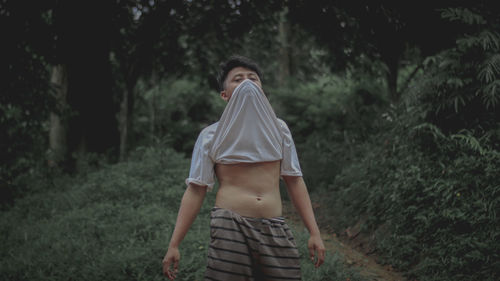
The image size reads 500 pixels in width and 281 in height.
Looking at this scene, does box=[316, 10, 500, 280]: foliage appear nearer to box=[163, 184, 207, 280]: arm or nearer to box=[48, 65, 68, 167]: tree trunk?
box=[163, 184, 207, 280]: arm

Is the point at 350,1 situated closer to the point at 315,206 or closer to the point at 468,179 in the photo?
the point at 468,179

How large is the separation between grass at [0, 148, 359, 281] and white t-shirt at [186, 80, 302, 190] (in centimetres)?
214

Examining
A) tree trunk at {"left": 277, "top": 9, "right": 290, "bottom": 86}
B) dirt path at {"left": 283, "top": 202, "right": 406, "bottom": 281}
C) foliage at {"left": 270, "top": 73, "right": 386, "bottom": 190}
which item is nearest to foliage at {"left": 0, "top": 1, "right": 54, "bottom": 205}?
dirt path at {"left": 283, "top": 202, "right": 406, "bottom": 281}

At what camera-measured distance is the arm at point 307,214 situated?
231 centimetres

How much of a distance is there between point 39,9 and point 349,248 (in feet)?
15.4

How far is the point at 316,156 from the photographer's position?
340 inches

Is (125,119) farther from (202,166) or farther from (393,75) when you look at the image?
(202,166)

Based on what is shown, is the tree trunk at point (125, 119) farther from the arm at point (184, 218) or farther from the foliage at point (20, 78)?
the arm at point (184, 218)

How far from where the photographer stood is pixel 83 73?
359 inches

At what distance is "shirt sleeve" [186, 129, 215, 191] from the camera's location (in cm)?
226

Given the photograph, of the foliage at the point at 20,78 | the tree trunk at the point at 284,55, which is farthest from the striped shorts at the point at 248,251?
the tree trunk at the point at 284,55

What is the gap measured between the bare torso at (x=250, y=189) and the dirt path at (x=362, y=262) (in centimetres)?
241

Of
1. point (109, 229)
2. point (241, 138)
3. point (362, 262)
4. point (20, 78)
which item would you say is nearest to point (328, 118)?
point (362, 262)

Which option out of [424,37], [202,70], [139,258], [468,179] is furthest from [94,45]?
[468,179]
